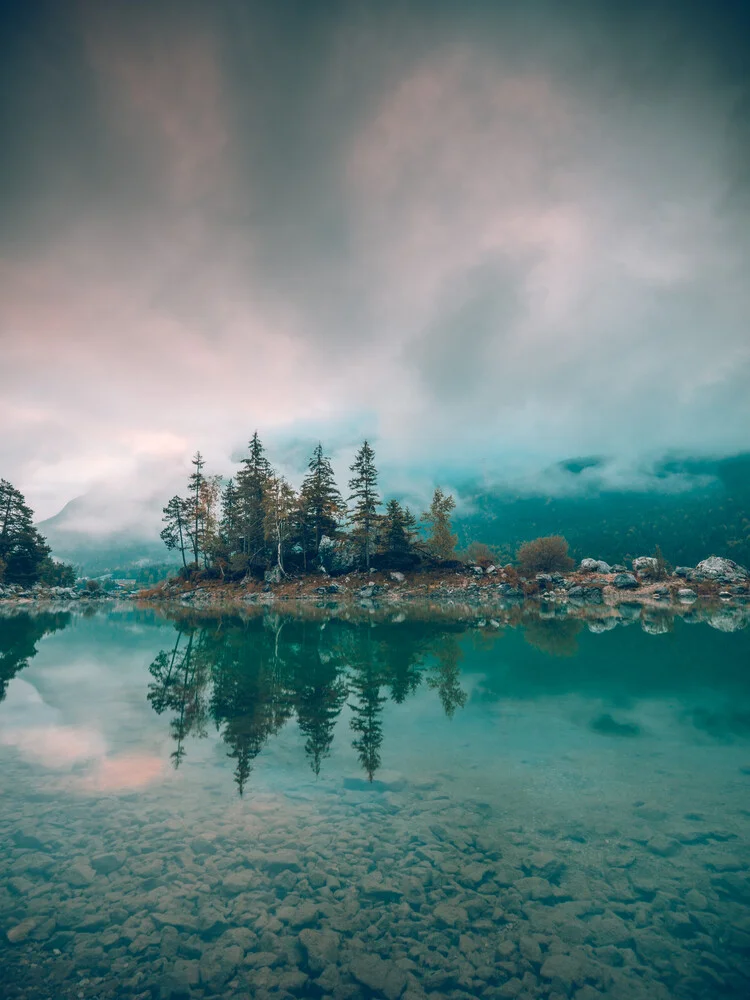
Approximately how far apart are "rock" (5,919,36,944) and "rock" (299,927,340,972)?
4179 mm

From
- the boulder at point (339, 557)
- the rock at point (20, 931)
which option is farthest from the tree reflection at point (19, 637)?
the boulder at point (339, 557)

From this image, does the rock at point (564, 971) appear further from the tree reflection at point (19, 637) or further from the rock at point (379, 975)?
the tree reflection at point (19, 637)

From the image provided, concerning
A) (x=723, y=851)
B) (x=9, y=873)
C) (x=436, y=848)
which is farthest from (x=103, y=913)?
(x=723, y=851)

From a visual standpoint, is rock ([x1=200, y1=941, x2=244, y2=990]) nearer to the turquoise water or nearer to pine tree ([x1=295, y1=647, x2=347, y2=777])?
the turquoise water

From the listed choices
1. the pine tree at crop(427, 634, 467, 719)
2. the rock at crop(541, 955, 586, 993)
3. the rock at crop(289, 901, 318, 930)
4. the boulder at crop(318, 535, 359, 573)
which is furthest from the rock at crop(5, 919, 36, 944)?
the boulder at crop(318, 535, 359, 573)

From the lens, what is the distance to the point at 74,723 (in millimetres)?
17078

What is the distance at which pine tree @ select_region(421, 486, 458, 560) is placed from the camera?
91938 mm

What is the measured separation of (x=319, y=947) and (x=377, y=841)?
Result: 291 centimetres

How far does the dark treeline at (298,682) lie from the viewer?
50.5 feet

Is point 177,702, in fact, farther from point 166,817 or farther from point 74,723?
point 166,817

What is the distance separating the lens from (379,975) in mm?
6172

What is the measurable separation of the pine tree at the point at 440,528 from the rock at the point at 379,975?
84.5 metres

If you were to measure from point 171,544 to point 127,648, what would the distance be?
55.0 metres

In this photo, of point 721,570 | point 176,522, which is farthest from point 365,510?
point 721,570
